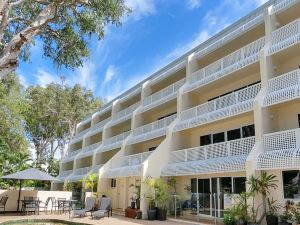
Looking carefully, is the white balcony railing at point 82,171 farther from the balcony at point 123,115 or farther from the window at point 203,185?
the window at point 203,185

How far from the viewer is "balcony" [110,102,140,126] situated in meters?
32.5

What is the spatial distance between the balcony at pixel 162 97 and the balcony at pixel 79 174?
10323 millimetres

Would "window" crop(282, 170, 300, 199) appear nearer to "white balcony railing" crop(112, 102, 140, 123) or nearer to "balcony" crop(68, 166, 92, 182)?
"white balcony railing" crop(112, 102, 140, 123)

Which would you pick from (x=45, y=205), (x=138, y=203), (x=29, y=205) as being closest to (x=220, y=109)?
(x=138, y=203)

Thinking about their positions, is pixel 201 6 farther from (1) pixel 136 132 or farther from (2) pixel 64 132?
(2) pixel 64 132

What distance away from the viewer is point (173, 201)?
855 inches

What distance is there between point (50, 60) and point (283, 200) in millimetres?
13365

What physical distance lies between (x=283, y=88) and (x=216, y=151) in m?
5.60

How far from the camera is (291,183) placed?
627 inches

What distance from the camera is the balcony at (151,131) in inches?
1012

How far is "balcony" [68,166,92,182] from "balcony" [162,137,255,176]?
14.9m

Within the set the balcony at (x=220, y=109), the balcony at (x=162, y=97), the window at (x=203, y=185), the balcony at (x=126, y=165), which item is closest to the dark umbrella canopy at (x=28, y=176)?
the balcony at (x=126, y=165)

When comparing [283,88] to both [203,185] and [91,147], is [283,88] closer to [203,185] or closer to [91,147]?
[203,185]

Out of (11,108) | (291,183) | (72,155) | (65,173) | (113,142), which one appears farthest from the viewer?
(72,155)
